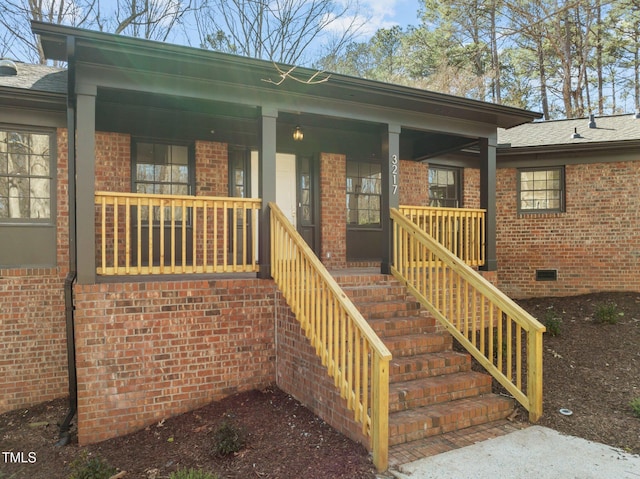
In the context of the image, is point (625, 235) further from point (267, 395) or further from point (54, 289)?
point (54, 289)

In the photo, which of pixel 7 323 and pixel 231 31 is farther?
pixel 231 31

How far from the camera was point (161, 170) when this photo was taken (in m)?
6.82

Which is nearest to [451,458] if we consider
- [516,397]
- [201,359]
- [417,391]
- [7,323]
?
[417,391]

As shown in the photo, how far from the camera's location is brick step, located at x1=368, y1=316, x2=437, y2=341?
4680mm

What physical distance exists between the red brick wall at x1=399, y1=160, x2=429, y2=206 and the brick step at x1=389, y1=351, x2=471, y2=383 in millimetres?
4389

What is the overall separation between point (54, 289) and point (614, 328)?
26.6 ft

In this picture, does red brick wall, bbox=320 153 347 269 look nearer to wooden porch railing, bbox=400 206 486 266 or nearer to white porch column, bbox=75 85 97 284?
wooden porch railing, bbox=400 206 486 266

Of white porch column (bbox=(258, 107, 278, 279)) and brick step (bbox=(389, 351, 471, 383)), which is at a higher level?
white porch column (bbox=(258, 107, 278, 279))

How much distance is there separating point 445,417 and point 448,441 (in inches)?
8.1

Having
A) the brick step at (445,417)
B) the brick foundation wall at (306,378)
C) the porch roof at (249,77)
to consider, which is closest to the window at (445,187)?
the porch roof at (249,77)

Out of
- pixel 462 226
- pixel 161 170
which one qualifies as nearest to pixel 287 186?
pixel 161 170

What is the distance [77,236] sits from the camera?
14.3ft

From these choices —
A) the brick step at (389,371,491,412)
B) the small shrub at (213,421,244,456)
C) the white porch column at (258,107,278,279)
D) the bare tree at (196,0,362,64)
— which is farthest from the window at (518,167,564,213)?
the bare tree at (196,0,362,64)

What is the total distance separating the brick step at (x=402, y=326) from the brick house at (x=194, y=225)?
0.03 metres
